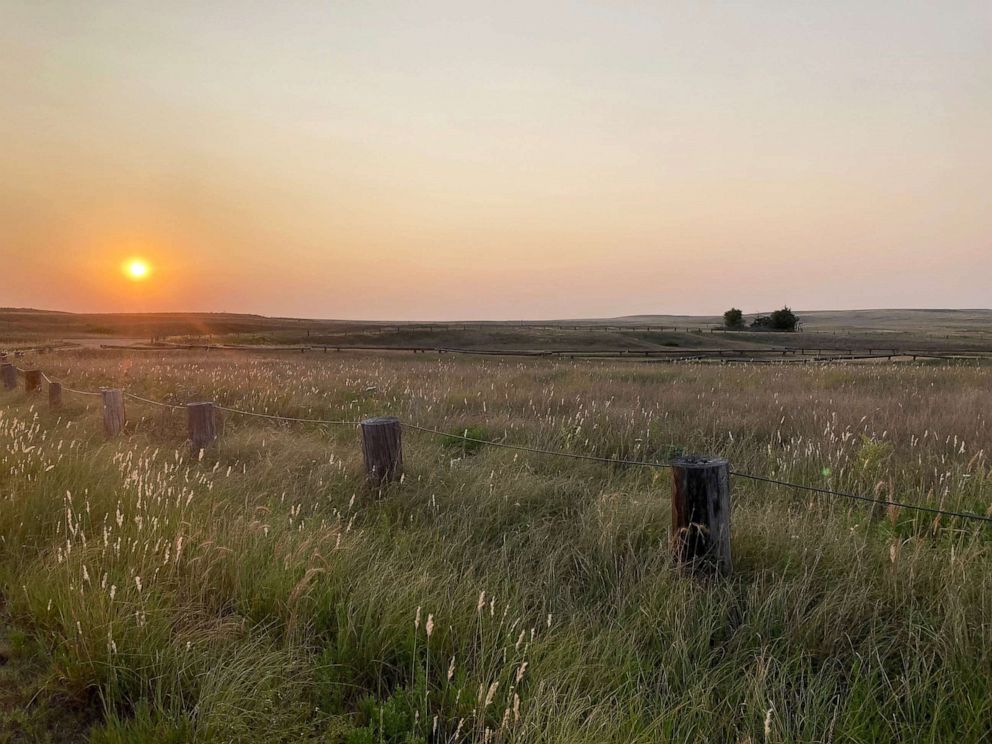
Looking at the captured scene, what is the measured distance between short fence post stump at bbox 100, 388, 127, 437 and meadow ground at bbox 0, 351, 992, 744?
228 centimetres

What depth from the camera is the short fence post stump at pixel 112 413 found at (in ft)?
25.9

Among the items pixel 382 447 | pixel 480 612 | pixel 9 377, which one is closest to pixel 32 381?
pixel 9 377

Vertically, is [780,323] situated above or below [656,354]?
above

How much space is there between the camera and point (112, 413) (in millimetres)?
7988

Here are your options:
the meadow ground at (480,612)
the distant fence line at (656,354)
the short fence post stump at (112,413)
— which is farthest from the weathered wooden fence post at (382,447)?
the distant fence line at (656,354)

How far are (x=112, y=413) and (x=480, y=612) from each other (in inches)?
297

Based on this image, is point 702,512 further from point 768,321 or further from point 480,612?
point 768,321

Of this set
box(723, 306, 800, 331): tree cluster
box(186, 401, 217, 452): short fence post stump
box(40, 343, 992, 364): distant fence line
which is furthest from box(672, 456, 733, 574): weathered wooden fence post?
box(723, 306, 800, 331): tree cluster

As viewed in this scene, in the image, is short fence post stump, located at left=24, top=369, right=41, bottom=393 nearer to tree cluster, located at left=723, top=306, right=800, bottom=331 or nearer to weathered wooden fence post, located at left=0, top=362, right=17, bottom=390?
weathered wooden fence post, located at left=0, top=362, right=17, bottom=390

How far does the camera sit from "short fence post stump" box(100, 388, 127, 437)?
25.9 ft

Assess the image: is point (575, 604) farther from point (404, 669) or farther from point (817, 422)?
point (817, 422)

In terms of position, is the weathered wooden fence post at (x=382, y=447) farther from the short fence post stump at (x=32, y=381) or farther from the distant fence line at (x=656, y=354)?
the distant fence line at (x=656, y=354)

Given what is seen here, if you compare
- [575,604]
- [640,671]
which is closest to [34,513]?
[575,604]

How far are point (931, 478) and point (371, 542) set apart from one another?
529 cm
